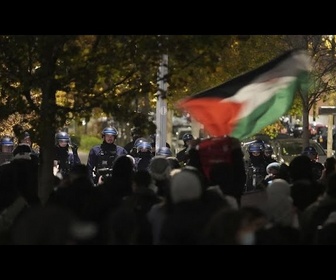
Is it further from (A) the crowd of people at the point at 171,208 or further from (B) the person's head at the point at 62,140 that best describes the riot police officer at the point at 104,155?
(A) the crowd of people at the point at 171,208

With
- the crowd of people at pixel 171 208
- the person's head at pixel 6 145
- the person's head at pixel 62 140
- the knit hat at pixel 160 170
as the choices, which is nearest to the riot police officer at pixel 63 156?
the person's head at pixel 62 140

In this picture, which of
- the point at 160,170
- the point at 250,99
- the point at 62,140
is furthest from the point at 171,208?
the point at 62,140

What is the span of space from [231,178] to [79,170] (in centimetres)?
190

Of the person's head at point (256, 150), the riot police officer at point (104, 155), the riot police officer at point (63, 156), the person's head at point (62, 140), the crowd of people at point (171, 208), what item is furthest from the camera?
the person's head at point (256, 150)

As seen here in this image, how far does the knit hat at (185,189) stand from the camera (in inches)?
360

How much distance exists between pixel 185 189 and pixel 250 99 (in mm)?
3090

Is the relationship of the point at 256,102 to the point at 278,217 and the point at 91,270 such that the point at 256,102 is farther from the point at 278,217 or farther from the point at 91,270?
the point at 91,270

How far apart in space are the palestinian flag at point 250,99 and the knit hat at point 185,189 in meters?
2.85

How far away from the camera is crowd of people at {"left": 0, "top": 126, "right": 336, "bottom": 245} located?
904cm

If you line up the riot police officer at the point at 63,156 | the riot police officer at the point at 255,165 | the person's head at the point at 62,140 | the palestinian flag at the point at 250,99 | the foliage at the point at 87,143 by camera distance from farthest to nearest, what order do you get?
1. the foliage at the point at 87,143
2. the riot police officer at the point at 255,165
3. the person's head at the point at 62,140
4. the riot police officer at the point at 63,156
5. the palestinian flag at the point at 250,99

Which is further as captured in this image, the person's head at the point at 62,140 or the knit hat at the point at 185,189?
the person's head at the point at 62,140

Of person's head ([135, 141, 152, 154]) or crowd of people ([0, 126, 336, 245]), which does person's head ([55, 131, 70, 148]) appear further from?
crowd of people ([0, 126, 336, 245])

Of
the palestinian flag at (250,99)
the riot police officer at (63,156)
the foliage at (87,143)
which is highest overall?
the palestinian flag at (250,99)

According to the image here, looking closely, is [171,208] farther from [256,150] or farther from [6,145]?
[256,150]
